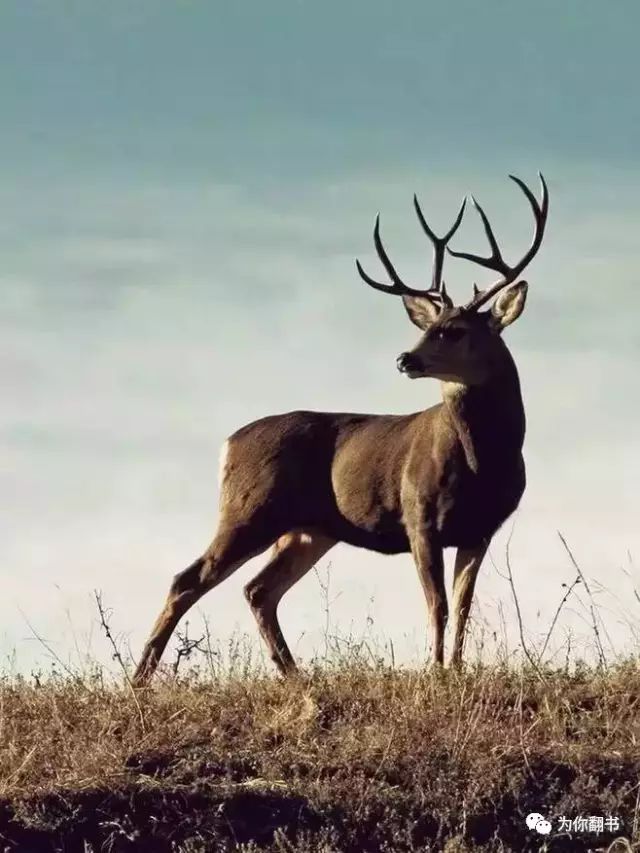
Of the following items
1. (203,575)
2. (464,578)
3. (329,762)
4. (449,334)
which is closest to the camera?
(329,762)

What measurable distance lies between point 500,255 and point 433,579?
247 centimetres

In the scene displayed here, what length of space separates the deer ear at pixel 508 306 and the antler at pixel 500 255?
0.56 ft

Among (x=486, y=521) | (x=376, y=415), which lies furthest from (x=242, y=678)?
(x=376, y=415)

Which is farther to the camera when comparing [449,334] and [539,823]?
[449,334]

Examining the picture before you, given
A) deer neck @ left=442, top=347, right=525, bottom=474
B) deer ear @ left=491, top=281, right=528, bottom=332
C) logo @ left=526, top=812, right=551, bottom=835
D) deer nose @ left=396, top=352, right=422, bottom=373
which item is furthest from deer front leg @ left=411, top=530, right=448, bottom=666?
logo @ left=526, top=812, right=551, bottom=835

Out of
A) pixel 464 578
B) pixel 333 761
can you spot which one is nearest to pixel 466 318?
pixel 464 578

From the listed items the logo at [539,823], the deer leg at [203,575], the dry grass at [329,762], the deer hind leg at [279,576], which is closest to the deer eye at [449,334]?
the deer hind leg at [279,576]

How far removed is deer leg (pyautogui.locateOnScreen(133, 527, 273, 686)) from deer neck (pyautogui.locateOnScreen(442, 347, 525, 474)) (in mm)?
1623

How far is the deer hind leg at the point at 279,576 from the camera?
434 inches

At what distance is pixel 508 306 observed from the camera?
34.7 ft

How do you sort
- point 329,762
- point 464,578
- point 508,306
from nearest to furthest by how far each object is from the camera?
Result: 1. point 329,762
2. point 464,578
3. point 508,306

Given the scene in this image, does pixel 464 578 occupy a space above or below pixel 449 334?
below

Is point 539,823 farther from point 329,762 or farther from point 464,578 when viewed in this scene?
point 464,578

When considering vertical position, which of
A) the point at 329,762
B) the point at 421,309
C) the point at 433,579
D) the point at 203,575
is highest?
the point at 421,309
